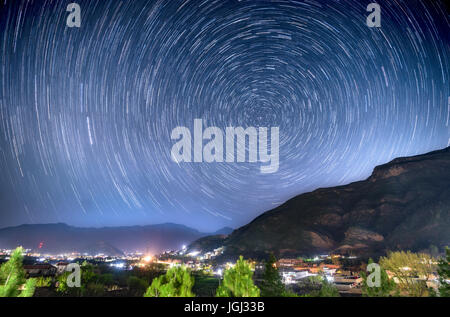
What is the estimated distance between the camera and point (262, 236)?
134 meters

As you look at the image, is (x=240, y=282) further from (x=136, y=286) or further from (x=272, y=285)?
(x=136, y=286)

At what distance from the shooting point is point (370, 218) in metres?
122

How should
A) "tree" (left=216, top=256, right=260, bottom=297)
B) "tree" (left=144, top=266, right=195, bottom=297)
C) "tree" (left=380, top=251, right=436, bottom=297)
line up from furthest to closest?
"tree" (left=380, top=251, right=436, bottom=297), "tree" (left=216, top=256, right=260, bottom=297), "tree" (left=144, top=266, right=195, bottom=297)

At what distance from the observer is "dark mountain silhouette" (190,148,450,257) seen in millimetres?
93938

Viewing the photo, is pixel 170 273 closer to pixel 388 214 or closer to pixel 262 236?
pixel 262 236

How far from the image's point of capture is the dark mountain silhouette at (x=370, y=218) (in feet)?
308

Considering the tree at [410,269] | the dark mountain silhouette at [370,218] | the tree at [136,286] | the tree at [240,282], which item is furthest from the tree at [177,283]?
the dark mountain silhouette at [370,218]

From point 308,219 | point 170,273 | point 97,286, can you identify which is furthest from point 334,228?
point 170,273

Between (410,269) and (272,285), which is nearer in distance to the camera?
(272,285)

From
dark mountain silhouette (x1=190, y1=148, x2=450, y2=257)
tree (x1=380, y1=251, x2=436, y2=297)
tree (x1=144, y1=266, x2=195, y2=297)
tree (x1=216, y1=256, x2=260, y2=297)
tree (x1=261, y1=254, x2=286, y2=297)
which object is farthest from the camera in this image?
dark mountain silhouette (x1=190, y1=148, x2=450, y2=257)

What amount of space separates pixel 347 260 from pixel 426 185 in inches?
2730

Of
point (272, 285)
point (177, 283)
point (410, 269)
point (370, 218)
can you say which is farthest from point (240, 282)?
point (370, 218)

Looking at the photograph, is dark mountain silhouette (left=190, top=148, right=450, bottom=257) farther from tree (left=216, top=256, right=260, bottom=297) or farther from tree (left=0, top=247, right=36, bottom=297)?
tree (left=0, top=247, right=36, bottom=297)

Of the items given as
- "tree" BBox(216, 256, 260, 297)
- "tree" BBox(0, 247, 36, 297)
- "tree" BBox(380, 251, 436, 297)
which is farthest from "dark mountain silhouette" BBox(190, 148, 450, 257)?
"tree" BBox(0, 247, 36, 297)
